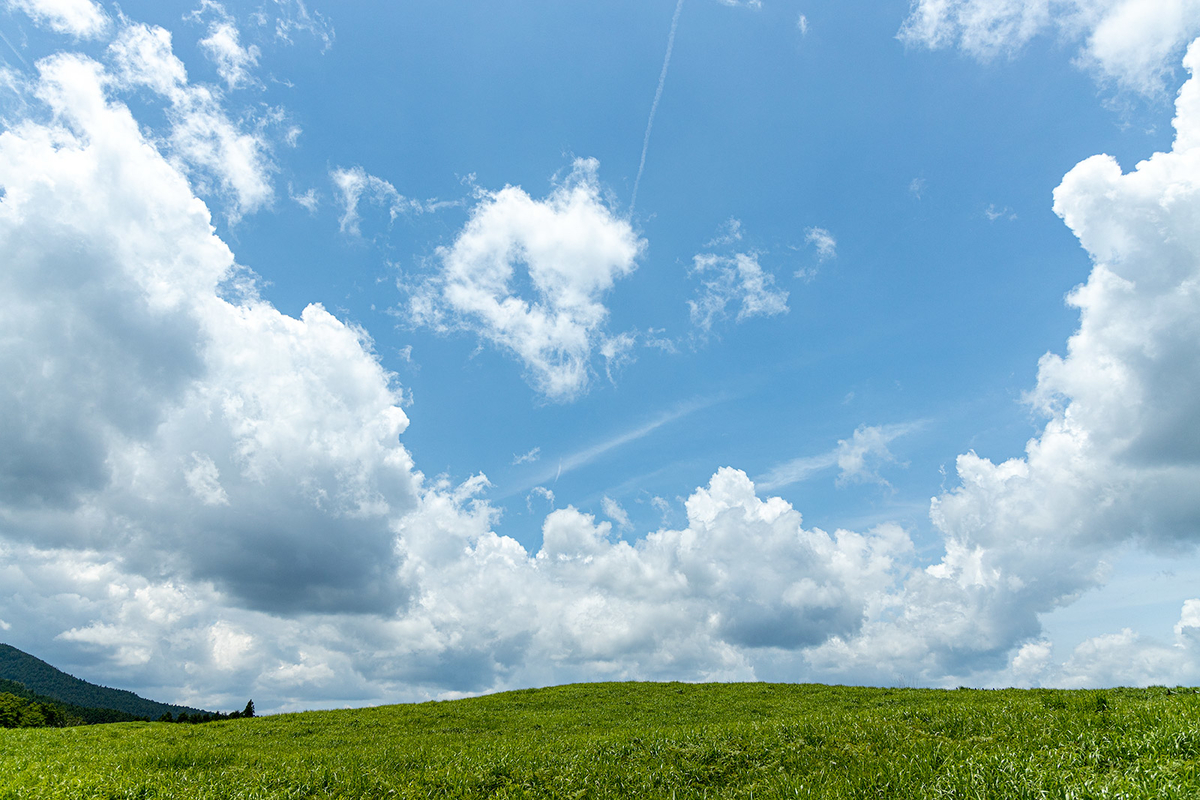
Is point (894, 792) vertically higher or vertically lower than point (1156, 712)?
lower

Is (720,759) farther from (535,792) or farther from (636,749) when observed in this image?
(535,792)

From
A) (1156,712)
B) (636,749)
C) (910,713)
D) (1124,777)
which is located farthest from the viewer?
(910,713)

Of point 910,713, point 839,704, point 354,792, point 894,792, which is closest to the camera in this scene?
point 894,792

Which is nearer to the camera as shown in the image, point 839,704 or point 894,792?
point 894,792

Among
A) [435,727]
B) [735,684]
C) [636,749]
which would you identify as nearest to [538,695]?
[435,727]

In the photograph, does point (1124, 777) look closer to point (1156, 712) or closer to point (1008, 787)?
point (1008, 787)

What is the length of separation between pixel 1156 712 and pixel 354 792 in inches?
793

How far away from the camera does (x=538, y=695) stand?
46250mm

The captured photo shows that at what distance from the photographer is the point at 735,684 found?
155ft

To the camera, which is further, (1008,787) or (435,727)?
(435,727)

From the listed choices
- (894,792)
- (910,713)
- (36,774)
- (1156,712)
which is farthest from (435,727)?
(1156,712)

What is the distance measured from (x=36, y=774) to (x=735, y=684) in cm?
4329

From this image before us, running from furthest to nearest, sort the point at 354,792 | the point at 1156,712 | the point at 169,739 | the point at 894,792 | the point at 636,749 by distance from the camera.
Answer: the point at 169,739
the point at 636,749
the point at 354,792
the point at 1156,712
the point at 894,792

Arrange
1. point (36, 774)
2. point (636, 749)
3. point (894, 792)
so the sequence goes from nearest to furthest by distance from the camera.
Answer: point (894, 792) → point (36, 774) → point (636, 749)
